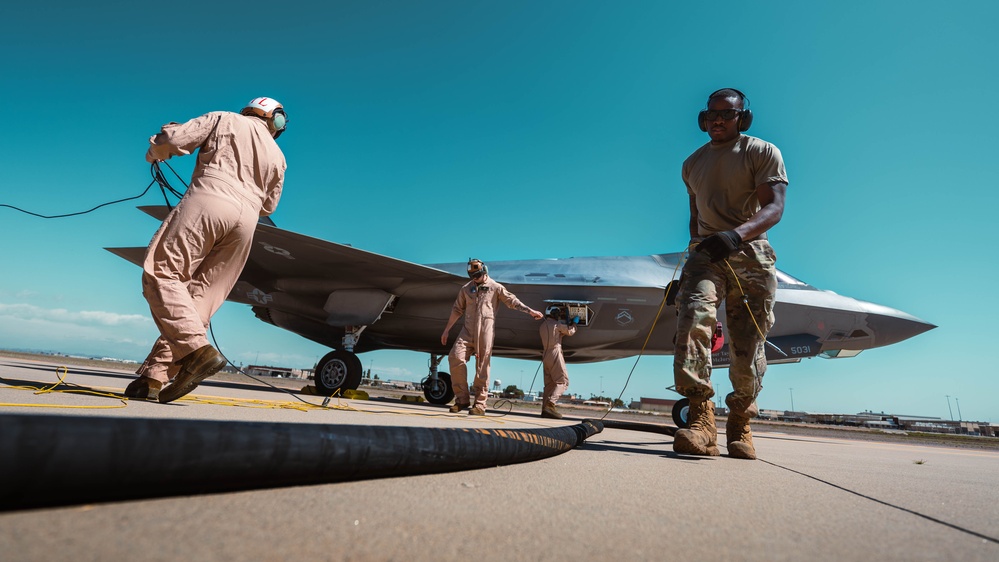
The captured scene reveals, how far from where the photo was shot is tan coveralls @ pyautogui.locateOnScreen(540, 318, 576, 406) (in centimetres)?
648

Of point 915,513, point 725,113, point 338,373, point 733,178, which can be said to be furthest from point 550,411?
point 915,513

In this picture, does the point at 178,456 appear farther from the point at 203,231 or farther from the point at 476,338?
the point at 476,338

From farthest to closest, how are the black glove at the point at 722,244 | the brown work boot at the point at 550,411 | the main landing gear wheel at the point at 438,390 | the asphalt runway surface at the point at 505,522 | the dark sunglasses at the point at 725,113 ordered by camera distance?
the main landing gear wheel at the point at 438,390, the brown work boot at the point at 550,411, the dark sunglasses at the point at 725,113, the black glove at the point at 722,244, the asphalt runway surface at the point at 505,522

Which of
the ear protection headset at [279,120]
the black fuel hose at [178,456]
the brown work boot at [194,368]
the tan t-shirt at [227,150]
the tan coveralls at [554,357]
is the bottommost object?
the black fuel hose at [178,456]

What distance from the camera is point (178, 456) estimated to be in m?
0.74

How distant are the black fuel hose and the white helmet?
2.75 m

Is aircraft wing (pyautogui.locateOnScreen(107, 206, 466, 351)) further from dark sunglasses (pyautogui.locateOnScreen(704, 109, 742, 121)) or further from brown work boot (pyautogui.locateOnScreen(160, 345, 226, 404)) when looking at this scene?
dark sunglasses (pyautogui.locateOnScreen(704, 109, 742, 121))

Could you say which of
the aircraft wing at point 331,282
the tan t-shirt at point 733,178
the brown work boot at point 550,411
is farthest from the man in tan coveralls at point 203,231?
the brown work boot at point 550,411

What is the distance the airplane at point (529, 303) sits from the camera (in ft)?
22.8

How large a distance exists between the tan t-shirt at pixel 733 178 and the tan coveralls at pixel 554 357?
12.3 ft

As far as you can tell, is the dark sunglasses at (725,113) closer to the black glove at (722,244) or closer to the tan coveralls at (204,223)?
the black glove at (722,244)

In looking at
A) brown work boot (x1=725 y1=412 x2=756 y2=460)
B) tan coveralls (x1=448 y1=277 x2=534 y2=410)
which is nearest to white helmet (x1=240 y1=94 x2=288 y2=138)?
tan coveralls (x1=448 y1=277 x2=534 y2=410)

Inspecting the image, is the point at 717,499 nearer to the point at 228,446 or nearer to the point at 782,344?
the point at 228,446

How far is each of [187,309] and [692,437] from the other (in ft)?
8.95
